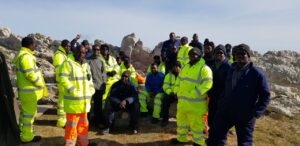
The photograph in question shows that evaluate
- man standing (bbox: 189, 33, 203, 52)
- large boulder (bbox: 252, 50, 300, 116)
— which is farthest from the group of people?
large boulder (bbox: 252, 50, 300, 116)

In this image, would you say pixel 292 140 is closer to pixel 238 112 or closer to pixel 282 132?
pixel 282 132

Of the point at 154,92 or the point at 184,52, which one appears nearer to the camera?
the point at 154,92

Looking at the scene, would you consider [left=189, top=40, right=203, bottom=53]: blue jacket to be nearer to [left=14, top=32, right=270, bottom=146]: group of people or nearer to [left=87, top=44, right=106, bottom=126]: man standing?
[left=14, top=32, right=270, bottom=146]: group of people

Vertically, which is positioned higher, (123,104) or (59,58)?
(59,58)

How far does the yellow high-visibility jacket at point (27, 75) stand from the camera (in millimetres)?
6188

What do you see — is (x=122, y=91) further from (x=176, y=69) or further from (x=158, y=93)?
(x=176, y=69)

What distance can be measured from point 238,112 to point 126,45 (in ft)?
52.5

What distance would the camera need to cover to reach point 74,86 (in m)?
5.66

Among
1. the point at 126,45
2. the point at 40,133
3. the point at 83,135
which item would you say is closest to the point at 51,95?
the point at 40,133

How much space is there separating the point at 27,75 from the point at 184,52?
5.73 metres

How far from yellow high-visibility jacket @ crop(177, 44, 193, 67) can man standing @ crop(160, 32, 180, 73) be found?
187 mm

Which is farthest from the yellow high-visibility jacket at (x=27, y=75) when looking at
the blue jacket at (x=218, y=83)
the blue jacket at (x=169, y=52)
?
the blue jacket at (x=169, y=52)

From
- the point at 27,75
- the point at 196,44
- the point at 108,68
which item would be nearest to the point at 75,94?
the point at 27,75

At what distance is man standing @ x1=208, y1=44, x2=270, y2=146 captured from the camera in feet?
15.5
